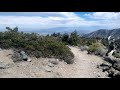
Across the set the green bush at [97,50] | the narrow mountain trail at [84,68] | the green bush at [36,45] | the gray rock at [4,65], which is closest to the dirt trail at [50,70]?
the narrow mountain trail at [84,68]

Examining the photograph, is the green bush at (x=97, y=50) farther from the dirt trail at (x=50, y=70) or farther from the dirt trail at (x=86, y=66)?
the dirt trail at (x=50, y=70)

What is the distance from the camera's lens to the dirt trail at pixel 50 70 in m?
7.91

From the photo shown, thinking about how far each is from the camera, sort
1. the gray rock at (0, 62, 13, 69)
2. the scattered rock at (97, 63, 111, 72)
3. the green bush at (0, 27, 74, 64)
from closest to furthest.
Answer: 1. the gray rock at (0, 62, 13, 69)
2. the scattered rock at (97, 63, 111, 72)
3. the green bush at (0, 27, 74, 64)

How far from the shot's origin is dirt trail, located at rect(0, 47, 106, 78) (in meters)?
7.91

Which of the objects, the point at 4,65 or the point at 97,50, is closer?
the point at 4,65

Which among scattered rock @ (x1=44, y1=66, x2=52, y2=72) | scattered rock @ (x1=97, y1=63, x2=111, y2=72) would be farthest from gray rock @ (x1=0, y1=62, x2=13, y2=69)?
scattered rock @ (x1=97, y1=63, x2=111, y2=72)

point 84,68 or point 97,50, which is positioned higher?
point 97,50

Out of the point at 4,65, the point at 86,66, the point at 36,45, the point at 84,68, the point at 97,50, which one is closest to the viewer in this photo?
the point at 4,65

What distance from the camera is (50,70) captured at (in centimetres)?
839

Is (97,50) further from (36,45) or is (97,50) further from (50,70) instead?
(50,70)

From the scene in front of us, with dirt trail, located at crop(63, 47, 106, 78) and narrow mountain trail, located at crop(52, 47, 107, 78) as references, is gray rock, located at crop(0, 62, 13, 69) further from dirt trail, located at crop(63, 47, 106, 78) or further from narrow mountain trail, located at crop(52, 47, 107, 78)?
dirt trail, located at crop(63, 47, 106, 78)

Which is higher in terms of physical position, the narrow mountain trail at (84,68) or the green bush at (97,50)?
the green bush at (97,50)

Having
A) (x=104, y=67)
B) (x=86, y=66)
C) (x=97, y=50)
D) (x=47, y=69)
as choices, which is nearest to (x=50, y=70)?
(x=47, y=69)
